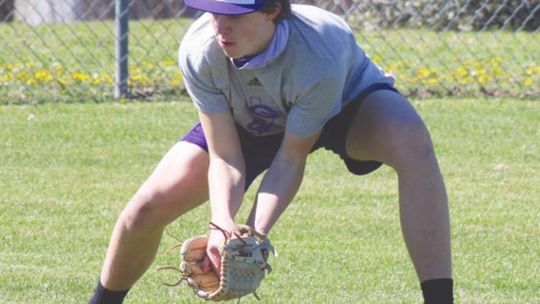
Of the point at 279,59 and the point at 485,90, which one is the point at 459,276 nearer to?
the point at 279,59

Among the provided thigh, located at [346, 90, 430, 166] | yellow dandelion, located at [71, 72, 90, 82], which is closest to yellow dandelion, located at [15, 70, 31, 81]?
yellow dandelion, located at [71, 72, 90, 82]

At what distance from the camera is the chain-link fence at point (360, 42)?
8.83m

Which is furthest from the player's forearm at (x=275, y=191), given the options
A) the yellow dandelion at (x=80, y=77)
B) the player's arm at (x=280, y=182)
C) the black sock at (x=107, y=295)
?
the yellow dandelion at (x=80, y=77)

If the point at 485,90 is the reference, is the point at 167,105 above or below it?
above

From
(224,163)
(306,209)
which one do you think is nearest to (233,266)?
(224,163)

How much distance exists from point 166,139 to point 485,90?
96.7 inches

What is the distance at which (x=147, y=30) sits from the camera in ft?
32.9

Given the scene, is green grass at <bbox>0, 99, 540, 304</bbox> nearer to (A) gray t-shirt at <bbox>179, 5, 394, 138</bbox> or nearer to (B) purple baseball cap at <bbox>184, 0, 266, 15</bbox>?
(A) gray t-shirt at <bbox>179, 5, 394, 138</bbox>

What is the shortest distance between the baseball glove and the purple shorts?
0.39 m

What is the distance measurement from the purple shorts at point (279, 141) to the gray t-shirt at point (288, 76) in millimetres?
75

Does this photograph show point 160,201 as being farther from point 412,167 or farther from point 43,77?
point 43,77

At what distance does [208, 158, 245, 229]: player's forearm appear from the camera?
3799mm

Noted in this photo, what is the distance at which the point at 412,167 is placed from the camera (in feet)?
13.2

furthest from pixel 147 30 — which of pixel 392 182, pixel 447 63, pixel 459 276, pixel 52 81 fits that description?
pixel 459 276
